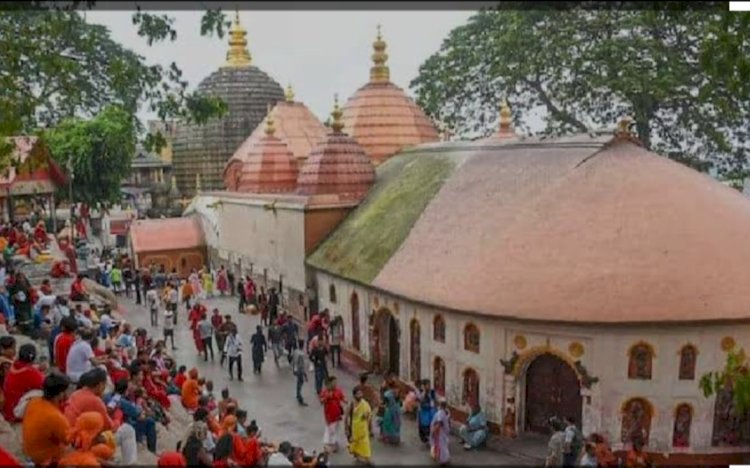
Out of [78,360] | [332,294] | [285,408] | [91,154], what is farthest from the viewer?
[91,154]

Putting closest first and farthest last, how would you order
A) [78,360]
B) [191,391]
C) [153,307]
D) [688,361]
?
[78,360], [191,391], [688,361], [153,307]

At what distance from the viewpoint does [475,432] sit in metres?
14.4

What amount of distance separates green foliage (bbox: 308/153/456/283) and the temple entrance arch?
3.39 feet

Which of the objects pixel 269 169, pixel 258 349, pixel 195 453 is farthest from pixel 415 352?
pixel 269 169

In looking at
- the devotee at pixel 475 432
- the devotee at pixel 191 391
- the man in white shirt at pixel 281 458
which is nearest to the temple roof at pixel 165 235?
the devotee at pixel 191 391

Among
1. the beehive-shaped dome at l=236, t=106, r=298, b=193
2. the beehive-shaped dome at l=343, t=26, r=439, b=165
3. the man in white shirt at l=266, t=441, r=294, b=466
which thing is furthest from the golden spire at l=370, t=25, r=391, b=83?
the man in white shirt at l=266, t=441, r=294, b=466

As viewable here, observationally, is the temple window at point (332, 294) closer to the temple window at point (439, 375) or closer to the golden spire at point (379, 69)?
the temple window at point (439, 375)

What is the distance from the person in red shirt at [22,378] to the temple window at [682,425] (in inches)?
425

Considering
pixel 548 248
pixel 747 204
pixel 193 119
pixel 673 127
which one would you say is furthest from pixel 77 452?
pixel 673 127

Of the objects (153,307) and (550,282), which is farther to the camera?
(153,307)

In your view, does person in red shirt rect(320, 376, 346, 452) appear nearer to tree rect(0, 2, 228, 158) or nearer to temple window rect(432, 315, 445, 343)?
temple window rect(432, 315, 445, 343)

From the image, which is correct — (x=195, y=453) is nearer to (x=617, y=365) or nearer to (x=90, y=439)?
(x=90, y=439)

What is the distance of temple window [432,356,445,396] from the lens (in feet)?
54.2

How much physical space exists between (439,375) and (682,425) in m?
5.01
